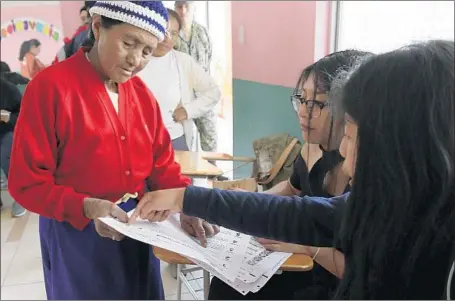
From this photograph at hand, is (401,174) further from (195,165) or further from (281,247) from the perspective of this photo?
(195,165)

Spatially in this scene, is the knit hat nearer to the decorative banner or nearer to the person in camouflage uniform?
the person in camouflage uniform

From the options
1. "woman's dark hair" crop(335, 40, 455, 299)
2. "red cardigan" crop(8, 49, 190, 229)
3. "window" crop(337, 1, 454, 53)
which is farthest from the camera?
"window" crop(337, 1, 454, 53)

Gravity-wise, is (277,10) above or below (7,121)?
above

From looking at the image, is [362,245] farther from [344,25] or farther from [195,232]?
[344,25]

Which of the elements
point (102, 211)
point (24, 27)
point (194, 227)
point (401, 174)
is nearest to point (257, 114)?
point (24, 27)

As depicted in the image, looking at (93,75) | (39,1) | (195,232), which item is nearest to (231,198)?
(195,232)

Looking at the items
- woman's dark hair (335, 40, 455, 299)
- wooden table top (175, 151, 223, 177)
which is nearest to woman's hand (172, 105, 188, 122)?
wooden table top (175, 151, 223, 177)

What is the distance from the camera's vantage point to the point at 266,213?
0.85m

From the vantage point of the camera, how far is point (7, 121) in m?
1.43

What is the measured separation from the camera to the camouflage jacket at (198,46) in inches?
105

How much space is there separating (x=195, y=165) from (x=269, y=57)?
41.1 inches

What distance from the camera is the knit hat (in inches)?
39.0

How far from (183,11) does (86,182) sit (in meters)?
1.82

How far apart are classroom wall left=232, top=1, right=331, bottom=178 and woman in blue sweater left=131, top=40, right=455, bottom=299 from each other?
5.30 feet
